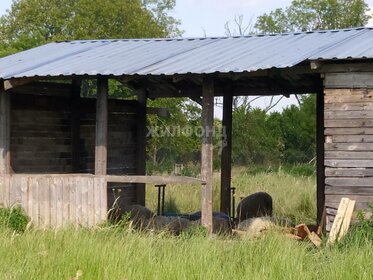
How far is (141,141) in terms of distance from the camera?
1670 centimetres

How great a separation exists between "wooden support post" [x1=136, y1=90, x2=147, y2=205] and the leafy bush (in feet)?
12.9

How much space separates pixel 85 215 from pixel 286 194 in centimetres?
778

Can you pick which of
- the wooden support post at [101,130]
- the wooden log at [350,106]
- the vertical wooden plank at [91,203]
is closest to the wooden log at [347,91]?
the wooden log at [350,106]

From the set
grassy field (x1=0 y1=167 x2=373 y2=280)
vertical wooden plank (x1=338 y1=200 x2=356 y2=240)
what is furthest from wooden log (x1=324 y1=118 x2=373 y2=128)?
grassy field (x1=0 y1=167 x2=373 y2=280)

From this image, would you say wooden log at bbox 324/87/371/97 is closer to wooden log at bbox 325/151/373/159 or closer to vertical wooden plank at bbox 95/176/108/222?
wooden log at bbox 325/151/373/159

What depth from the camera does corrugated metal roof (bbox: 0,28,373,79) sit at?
11.5 m

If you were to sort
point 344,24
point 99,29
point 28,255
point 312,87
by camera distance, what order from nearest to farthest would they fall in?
point 28,255 < point 312,87 < point 99,29 < point 344,24

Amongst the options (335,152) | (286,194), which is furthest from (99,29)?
(335,152)

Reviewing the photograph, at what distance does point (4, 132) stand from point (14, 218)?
5.13 feet

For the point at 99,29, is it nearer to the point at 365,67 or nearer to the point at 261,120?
the point at 261,120

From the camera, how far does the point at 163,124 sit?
3406cm

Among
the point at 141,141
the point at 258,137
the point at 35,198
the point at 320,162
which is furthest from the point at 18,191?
the point at 258,137

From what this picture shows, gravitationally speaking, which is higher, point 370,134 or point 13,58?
point 13,58

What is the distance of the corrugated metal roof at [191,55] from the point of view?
11508mm
